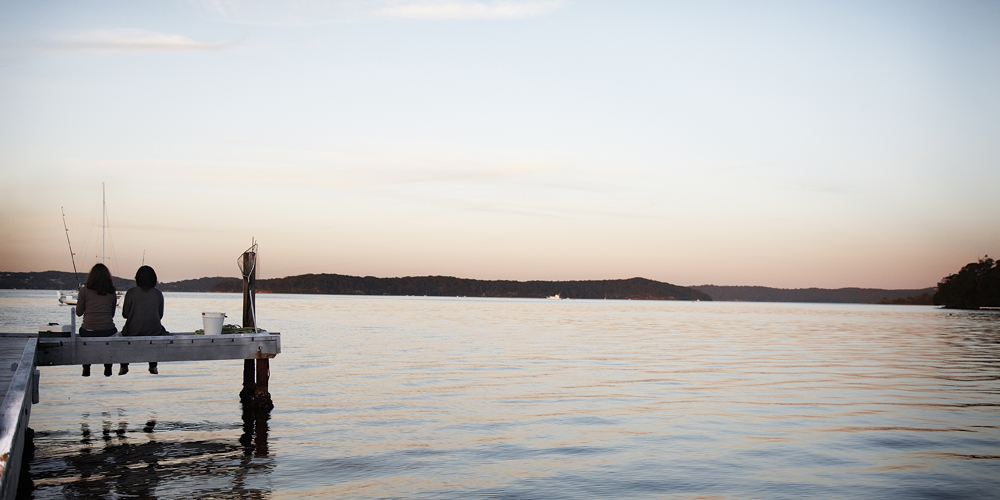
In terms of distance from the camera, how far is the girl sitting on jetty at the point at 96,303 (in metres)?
13.9

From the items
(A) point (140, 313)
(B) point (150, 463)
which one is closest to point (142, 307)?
(A) point (140, 313)

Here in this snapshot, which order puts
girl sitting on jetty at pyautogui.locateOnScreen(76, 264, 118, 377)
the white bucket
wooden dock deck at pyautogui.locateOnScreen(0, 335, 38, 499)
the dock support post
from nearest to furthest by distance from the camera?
wooden dock deck at pyautogui.locateOnScreen(0, 335, 38, 499) < girl sitting on jetty at pyautogui.locateOnScreen(76, 264, 118, 377) < the white bucket < the dock support post

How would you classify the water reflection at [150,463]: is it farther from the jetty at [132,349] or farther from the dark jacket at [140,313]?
the dark jacket at [140,313]

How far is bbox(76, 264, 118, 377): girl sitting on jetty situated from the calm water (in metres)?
2.04

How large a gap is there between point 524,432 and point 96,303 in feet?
28.2

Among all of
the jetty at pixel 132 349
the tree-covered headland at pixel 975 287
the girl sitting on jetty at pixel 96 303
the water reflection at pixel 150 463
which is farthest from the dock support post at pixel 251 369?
the tree-covered headland at pixel 975 287

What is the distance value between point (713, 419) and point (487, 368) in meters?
12.2

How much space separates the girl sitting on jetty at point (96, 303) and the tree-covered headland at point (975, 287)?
171 m

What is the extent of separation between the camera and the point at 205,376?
2422cm

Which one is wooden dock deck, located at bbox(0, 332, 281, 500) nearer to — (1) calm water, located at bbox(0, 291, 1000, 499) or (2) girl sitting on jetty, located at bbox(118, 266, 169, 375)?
(2) girl sitting on jetty, located at bbox(118, 266, 169, 375)

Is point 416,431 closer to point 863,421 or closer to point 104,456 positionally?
point 104,456

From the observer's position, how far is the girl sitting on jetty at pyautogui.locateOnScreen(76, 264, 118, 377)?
13.9 metres

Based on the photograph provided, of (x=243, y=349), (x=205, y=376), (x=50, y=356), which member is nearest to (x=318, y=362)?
(x=205, y=376)

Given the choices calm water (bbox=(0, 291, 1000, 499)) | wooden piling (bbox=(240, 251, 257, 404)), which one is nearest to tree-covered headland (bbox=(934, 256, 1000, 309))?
calm water (bbox=(0, 291, 1000, 499))
